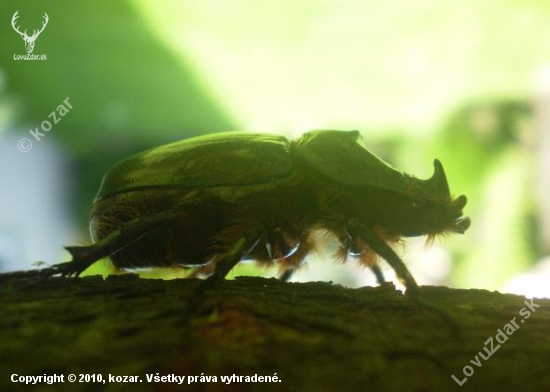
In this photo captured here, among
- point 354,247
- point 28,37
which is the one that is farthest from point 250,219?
point 28,37

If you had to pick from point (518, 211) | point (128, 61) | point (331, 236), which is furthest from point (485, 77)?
point (331, 236)

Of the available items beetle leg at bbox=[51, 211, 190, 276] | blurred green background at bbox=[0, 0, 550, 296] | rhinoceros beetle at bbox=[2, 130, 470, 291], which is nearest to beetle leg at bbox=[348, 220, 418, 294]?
rhinoceros beetle at bbox=[2, 130, 470, 291]

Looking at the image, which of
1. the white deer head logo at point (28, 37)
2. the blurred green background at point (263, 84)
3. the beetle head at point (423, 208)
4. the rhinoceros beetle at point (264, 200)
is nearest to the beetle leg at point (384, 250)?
the rhinoceros beetle at point (264, 200)

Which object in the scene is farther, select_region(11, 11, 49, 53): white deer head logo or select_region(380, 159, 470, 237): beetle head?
select_region(11, 11, 49, 53): white deer head logo

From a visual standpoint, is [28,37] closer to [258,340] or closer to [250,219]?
[250,219]

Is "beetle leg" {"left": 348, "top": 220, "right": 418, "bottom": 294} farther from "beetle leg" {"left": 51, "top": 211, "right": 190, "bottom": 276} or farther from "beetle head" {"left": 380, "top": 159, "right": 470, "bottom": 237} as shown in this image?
"beetle leg" {"left": 51, "top": 211, "right": 190, "bottom": 276}

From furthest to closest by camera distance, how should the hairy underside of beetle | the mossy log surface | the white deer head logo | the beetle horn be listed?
1. the white deer head logo
2. the beetle horn
3. the hairy underside of beetle
4. the mossy log surface

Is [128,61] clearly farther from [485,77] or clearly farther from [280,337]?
[280,337]
